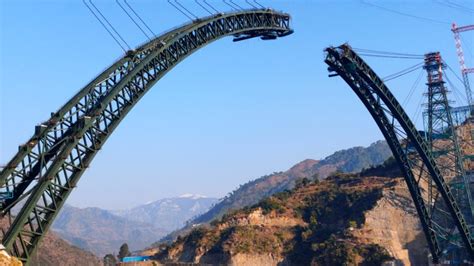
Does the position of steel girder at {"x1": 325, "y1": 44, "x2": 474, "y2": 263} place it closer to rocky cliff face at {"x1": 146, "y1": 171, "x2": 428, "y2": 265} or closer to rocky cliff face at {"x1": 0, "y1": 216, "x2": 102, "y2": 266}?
rocky cliff face at {"x1": 146, "y1": 171, "x2": 428, "y2": 265}

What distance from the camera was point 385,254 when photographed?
85250 mm

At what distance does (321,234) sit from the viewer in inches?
3846

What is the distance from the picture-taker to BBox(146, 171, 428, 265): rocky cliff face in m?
89.9

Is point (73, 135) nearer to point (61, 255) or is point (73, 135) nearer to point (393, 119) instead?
point (393, 119)

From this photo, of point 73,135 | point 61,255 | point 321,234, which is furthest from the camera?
point 61,255

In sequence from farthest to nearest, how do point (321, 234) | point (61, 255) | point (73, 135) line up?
point (61, 255), point (321, 234), point (73, 135)

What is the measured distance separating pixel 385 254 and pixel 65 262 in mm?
117529

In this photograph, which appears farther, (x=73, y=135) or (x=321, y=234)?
(x=321, y=234)

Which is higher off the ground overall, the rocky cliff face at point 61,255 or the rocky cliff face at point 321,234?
the rocky cliff face at point 61,255

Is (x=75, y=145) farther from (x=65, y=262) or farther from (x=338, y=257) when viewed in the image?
(x=65, y=262)

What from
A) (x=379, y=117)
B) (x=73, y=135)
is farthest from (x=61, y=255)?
Result: (x=73, y=135)

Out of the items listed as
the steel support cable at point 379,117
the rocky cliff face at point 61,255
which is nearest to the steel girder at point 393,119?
the steel support cable at point 379,117

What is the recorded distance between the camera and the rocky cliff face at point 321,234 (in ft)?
295

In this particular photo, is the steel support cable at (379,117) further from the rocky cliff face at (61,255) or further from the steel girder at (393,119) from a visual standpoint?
the rocky cliff face at (61,255)
